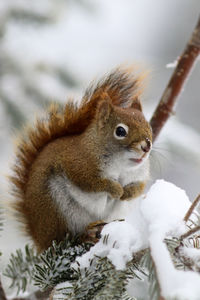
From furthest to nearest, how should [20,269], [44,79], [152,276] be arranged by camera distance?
[44,79] < [20,269] < [152,276]

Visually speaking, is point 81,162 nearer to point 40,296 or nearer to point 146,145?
point 146,145

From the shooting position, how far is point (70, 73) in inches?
73.0

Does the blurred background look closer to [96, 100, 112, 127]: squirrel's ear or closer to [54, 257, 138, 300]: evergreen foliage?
[96, 100, 112, 127]: squirrel's ear

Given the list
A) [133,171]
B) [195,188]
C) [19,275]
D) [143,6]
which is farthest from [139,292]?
[143,6]

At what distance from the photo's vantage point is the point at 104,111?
55.1 inches

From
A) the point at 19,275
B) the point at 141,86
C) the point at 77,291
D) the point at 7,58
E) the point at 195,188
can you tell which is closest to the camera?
the point at 77,291

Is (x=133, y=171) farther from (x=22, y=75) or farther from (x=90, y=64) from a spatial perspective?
(x=90, y=64)

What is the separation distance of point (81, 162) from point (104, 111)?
0.16 meters

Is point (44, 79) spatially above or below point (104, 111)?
below

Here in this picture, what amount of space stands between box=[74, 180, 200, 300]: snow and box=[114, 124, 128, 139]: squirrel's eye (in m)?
0.34

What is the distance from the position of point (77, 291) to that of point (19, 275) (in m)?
0.19

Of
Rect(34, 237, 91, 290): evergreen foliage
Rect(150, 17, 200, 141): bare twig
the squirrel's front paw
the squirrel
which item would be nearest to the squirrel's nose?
the squirrel

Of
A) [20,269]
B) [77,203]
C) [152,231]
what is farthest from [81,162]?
[152,231]

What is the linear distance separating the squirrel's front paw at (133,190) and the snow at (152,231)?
34 centimetres
